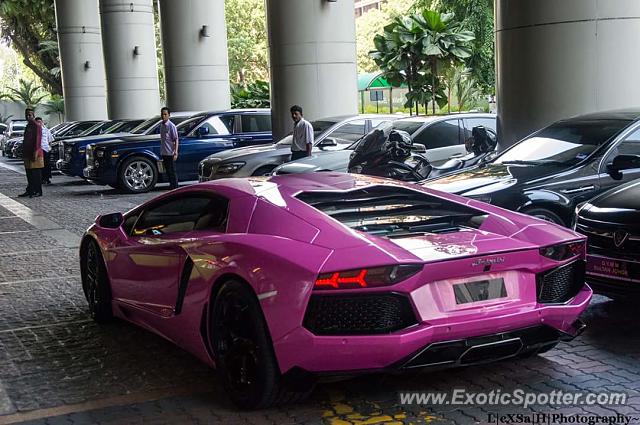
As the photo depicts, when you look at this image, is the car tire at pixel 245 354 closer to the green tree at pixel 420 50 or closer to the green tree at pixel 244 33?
the green tree at pixel 420 50

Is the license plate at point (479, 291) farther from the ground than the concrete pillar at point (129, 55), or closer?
closer

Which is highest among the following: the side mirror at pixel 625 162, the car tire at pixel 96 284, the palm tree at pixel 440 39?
the palm tree at pixel 440 39

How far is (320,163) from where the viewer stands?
14.0 meters

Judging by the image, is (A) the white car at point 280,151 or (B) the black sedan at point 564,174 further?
(A) the white car at point 280,151

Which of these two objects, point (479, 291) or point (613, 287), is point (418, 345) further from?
point (613, 287)

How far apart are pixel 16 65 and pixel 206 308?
116744mm

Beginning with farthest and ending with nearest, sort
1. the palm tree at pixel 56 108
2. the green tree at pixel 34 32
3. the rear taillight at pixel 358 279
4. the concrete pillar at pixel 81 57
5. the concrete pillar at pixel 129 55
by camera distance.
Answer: the palm tree at pixel 56 108 < the green tree at pixel 34 32 < the concrete pillar at pixel 81 57 < the concrete pillar at pixel 129 55 < the rear taillight at pixel 358 279

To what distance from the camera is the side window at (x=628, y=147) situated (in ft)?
28.6

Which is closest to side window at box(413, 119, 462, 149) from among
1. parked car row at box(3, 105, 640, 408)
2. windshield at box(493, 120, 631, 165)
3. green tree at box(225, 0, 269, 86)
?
windshield at box(493, 120, 631, 165)

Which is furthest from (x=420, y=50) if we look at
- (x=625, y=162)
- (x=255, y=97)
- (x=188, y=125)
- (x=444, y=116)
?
(x=625, y=162)

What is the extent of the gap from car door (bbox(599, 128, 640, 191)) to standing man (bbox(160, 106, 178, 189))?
11.0 metres

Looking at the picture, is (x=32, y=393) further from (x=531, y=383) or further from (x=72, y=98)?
(x=72, y=98)

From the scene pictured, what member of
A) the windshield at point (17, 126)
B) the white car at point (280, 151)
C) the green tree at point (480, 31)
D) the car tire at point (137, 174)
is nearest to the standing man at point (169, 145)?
the car tire at point (137, 174)

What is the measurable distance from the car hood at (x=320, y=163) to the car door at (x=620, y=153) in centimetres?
575
